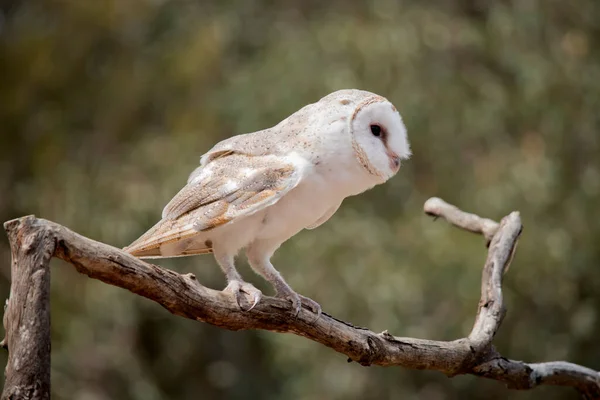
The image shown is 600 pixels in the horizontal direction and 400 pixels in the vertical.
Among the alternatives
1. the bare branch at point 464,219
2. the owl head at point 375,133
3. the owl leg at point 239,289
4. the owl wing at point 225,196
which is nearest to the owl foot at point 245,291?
the owl leg at point 239,289

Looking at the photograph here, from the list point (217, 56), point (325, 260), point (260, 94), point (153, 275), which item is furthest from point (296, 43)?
point (153, 275)

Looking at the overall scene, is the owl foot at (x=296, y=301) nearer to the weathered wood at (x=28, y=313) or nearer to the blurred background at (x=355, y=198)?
the weathered wood at (x=28, y=313)

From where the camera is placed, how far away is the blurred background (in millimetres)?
4547

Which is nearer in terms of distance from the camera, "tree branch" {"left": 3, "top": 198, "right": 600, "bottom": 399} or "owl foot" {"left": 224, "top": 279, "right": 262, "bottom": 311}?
"tree branch" {"left": 3, "top": 198, "right": 600, "bottom": 399}

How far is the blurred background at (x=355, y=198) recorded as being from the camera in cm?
455

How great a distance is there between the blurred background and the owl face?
2696mm

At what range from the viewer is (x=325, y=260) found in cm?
463

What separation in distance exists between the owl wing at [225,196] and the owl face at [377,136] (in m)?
0.11

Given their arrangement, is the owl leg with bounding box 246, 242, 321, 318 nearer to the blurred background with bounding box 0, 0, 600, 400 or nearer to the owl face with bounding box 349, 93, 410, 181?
the owl face with bounding box 349, 93, 410, 181

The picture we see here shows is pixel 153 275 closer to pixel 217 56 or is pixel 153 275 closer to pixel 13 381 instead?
pixel 13 381

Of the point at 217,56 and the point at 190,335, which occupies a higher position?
the point at 217,56

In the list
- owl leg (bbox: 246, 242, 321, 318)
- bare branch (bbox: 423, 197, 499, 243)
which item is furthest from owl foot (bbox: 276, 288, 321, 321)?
bare branch (bbox: 423, 197, 499, 243)

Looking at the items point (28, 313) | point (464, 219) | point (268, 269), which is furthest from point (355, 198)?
point (28, 313)

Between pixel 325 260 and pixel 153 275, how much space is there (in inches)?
126
